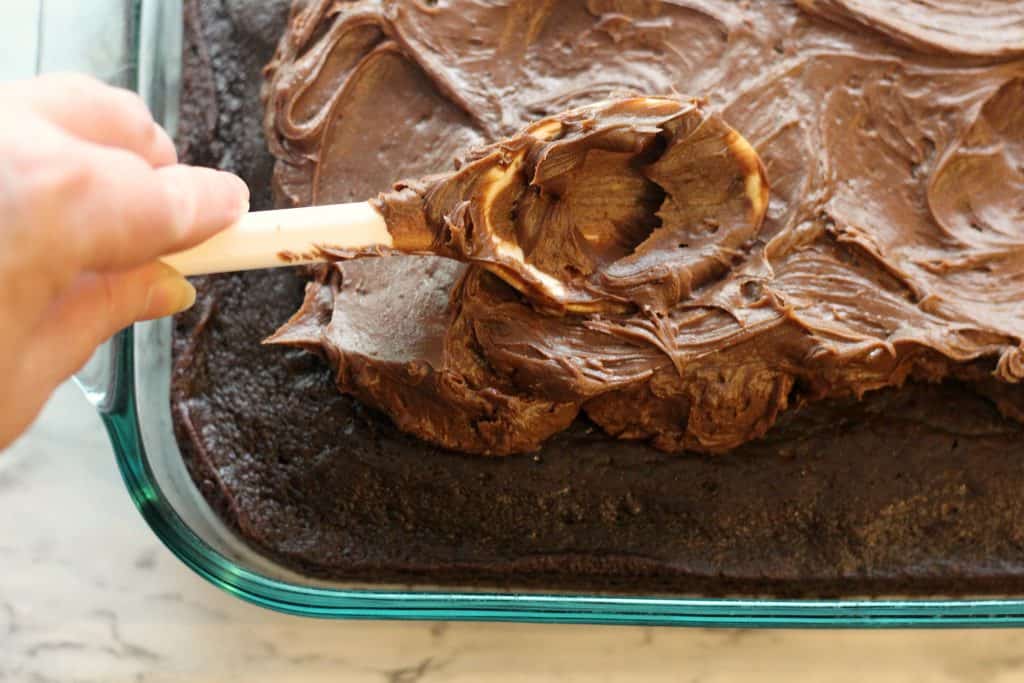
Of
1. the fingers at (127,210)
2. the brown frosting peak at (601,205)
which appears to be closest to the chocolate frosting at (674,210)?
the brown frosting peak at (601,205)

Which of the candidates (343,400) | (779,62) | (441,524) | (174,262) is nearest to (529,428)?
(441,524)

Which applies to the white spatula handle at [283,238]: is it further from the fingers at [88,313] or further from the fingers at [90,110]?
the fingers at [90,110]

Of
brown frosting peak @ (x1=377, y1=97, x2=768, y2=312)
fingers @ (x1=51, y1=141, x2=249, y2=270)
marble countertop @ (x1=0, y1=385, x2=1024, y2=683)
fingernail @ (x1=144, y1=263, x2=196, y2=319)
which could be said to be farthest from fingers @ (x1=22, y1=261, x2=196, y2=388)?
marble countertop @ (x1=0, y1=385, x2=1024, y2=683)

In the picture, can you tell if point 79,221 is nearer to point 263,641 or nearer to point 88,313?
point 88,313

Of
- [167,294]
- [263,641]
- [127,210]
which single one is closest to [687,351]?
[167,294]

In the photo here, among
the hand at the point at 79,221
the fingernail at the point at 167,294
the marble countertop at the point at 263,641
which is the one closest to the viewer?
the hand at the point at 79,221

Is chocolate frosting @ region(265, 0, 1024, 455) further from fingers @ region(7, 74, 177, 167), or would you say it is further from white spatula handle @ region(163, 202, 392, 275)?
fingers @ region(7, 74, 177, 167)

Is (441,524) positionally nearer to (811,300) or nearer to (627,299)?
(627,299)
